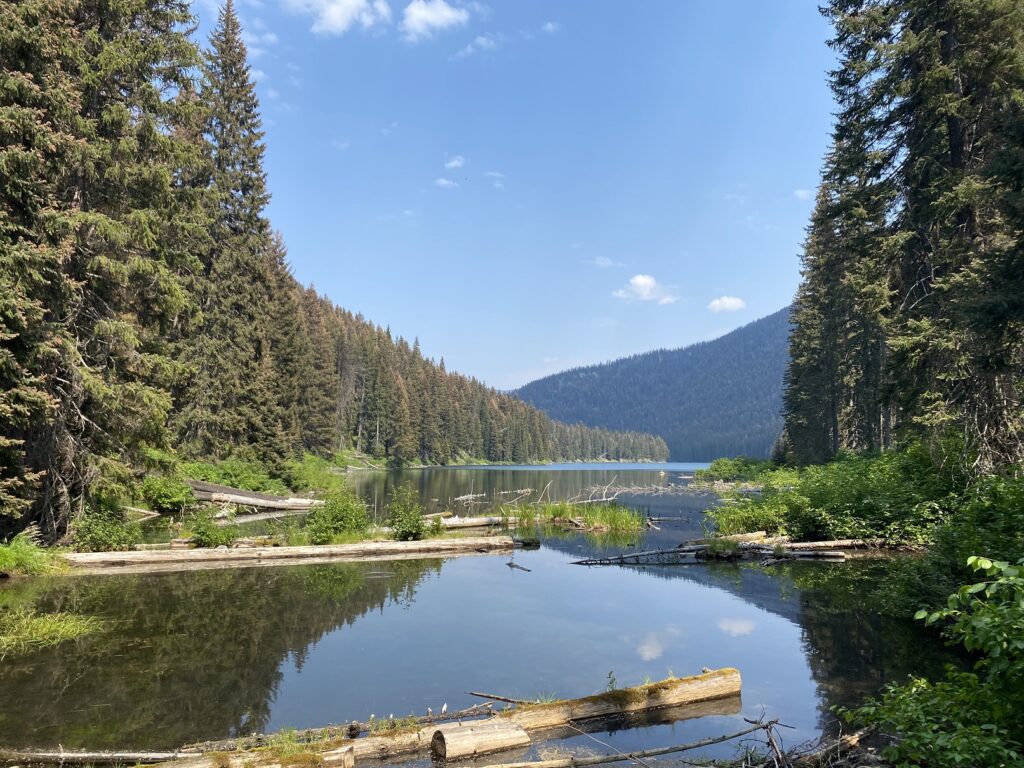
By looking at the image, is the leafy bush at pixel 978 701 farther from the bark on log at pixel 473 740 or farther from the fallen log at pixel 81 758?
the fallen log at pixel 81 758

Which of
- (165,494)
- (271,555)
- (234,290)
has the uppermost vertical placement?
(234,290)

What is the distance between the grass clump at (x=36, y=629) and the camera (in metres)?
10.8

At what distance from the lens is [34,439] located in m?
17.3

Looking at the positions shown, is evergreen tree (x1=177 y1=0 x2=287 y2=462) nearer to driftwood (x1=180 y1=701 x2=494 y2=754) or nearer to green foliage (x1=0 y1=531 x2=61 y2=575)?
green foliage (x1=0 y1=531 x2=61 y2=575)

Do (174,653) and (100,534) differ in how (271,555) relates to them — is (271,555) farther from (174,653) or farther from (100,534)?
(174,653)

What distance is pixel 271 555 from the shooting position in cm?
1970

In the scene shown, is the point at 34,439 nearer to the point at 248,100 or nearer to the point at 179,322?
the point at 179,322

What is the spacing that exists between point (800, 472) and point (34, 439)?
150 ft

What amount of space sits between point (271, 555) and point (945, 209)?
2491 centimetres

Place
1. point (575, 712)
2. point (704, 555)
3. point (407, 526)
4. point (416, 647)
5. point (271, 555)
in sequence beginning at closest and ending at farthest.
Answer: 1. point (575, 712)
2. point (416, 647)
3. point (271, 555)
4. point (704, 555)
5. point (407, 526)

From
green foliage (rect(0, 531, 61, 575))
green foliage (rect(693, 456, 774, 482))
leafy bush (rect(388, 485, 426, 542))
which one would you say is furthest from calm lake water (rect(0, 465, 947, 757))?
green foliage (rect(693, 456, 774, 482))

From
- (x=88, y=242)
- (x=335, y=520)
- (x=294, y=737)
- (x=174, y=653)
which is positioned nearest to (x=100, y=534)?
(x=335, y=520)

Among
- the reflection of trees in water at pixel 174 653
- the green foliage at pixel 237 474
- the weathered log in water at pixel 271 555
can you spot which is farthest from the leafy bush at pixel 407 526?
the green foliage at pixel 237 474

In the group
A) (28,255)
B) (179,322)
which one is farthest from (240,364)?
(28,255)
